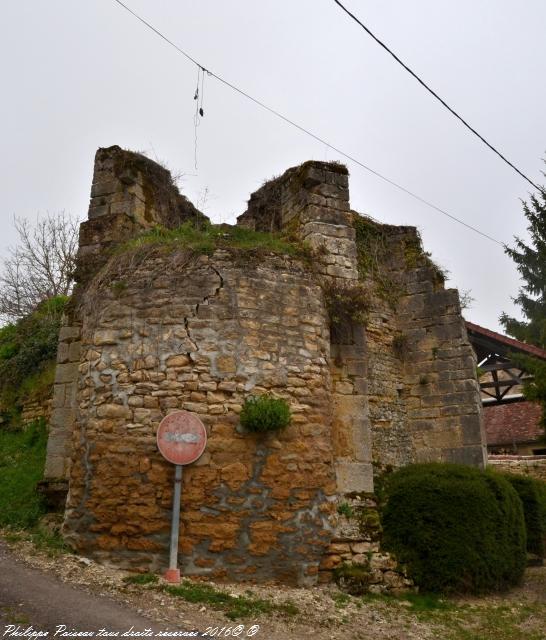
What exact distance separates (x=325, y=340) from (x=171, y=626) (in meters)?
3.83

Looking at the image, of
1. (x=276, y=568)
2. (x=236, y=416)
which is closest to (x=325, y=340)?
(x=236, y=416)

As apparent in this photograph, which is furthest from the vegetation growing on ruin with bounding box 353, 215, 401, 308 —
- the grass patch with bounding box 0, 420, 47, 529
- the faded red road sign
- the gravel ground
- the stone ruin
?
the grass patch with bounding box 0, 420, 47, 529

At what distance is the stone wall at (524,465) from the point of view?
14.8 m

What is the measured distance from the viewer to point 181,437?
20.8 feet

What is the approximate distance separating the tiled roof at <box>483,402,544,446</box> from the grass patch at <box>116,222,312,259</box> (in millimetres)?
14488

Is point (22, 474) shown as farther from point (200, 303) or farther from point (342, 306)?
point (342, 306)

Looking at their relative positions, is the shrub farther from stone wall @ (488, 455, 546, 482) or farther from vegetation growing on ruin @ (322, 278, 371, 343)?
stone wall @ (488, 455, 546, 482)

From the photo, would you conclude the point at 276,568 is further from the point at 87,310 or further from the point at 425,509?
the point at 87,310

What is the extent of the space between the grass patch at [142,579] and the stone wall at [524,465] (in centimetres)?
1106

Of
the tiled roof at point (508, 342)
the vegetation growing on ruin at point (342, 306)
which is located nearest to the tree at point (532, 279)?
the tiled roof at point (508, 342)

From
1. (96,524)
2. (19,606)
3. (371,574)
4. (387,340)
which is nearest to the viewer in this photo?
Answer: (19,606)

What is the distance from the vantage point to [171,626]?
483 centimetres

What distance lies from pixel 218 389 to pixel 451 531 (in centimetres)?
326

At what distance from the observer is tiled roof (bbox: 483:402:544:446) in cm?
2011
